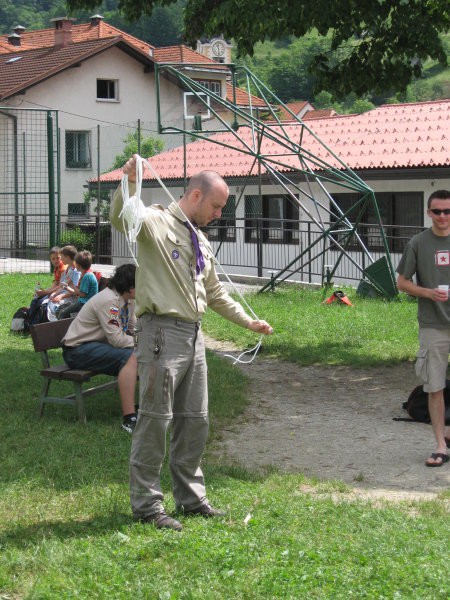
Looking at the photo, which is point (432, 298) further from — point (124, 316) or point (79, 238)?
point (79, 238)

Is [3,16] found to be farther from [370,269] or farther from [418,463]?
[418,463]

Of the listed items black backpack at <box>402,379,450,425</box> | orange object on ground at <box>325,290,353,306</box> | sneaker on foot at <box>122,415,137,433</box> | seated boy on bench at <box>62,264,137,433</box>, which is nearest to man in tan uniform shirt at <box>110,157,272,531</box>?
sneaker on foot at <box>122,415,137,433</box>

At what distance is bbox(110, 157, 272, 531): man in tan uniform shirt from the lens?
5184mm

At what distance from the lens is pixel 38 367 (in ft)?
34.7

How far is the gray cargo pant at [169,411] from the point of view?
5.19 m

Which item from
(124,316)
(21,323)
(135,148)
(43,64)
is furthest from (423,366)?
(43,64)

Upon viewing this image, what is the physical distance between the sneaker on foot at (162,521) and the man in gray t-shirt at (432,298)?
2.42 meters

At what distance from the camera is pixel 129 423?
25.4ft

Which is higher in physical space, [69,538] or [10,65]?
[10,65]

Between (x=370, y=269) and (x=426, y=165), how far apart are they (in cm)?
541

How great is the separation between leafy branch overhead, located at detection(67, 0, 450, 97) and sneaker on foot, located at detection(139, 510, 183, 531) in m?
6.90

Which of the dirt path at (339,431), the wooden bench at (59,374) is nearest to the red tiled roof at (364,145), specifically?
the dirt path at (339,431)

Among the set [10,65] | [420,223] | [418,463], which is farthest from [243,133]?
[418,463]

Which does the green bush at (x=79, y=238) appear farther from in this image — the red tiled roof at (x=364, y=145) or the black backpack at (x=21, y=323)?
the black backpack at (x=21, y=323)
